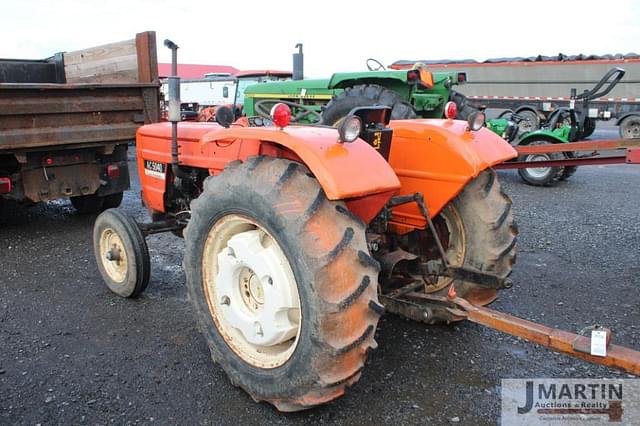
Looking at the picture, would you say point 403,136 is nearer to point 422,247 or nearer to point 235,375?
point 422,247

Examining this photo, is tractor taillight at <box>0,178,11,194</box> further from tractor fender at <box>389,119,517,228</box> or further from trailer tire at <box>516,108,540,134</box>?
trailer tire at <box>516,108,540,134</box>

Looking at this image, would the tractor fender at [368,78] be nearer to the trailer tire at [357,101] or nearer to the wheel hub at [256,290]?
the trailer tire at [357,101]

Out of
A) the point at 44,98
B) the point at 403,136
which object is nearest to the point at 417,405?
the point at 403,136

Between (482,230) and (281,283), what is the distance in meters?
1.27

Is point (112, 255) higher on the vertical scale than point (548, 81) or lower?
lower

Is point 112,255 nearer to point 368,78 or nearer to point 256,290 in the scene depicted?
point 256,290

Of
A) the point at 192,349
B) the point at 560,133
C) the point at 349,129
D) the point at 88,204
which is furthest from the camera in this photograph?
the point at 560,133

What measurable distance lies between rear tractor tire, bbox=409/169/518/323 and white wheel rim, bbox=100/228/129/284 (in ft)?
7.33

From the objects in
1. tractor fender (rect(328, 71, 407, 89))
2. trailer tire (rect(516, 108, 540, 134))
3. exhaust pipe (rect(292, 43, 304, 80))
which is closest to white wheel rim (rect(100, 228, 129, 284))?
tractor fender (rect(328, 71, 407, 89))

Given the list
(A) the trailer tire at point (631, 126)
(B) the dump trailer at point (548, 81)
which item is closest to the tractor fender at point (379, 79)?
(A) the trailer tire at point (631, 126)

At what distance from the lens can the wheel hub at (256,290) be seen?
2.27m

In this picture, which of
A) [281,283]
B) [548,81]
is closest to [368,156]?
[281,283]

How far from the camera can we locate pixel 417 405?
2.54 m

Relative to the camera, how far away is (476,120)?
2.89 meters
